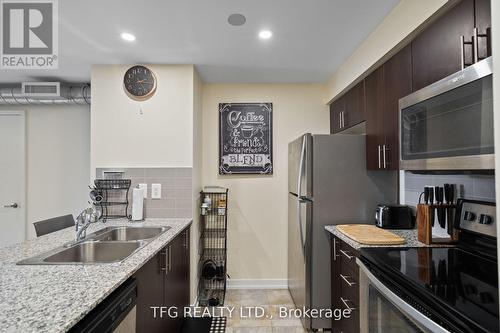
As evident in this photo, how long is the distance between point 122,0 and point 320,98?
7.63 ft

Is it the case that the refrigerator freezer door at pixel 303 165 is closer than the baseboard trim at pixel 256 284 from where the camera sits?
Yes

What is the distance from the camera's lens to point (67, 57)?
7.86 ft

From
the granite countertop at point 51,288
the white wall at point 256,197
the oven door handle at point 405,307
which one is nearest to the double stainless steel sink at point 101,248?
the granite countertop at point 51,288

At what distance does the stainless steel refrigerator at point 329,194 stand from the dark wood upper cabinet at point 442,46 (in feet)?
2.49

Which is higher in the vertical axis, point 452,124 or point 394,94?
point 394,94

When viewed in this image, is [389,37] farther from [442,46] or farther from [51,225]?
[51,225]

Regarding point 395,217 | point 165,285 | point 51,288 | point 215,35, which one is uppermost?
point 215,35

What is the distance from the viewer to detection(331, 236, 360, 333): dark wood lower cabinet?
166cm

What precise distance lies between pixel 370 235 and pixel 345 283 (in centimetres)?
39

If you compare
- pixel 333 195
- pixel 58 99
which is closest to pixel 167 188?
pixel 333 195

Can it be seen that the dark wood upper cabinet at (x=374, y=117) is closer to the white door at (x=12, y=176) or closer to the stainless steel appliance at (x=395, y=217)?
the stainless steel appliance at (x=395, y=217)

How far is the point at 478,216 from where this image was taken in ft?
4.51

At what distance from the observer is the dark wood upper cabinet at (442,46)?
1228 mm

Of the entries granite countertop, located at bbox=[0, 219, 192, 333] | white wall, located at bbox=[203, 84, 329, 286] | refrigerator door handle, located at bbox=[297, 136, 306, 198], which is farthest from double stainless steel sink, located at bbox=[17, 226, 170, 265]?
refrigerator door handle, located at bbox=[297, 136, 306, 198]
